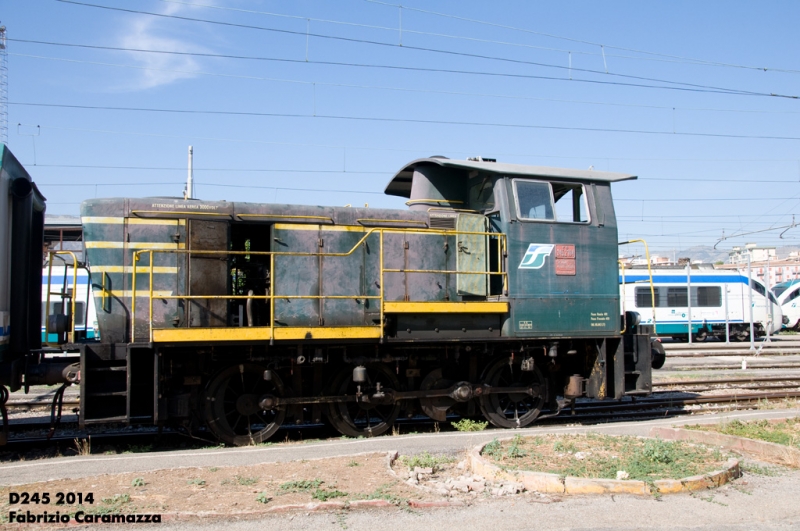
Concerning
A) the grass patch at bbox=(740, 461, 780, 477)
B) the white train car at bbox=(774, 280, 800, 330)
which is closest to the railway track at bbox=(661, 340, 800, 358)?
the white train car at bbox=(774, 280, 800, 330)

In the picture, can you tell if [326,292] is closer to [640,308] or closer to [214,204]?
[214,204]

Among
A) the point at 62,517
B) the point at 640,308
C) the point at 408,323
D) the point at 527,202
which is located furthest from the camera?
the point at 640,308

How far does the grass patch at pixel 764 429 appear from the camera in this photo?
8469 millimetres

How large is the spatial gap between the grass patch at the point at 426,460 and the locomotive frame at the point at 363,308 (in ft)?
6.16

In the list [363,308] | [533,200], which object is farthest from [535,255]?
[363,308]

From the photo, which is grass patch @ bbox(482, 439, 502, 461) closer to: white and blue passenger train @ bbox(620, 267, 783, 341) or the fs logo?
the fs logo

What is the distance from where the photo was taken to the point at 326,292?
9.67 m

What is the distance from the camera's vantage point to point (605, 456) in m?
7.30

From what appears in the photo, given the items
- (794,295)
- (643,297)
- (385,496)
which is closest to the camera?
(385,496)

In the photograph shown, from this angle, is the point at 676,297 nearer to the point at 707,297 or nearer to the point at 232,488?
the point at 707,297

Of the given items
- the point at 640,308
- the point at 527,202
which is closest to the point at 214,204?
the point at 527,202

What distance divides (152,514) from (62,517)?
2.32 ft

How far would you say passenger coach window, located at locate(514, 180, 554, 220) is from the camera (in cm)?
1005

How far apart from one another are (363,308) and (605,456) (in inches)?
159
